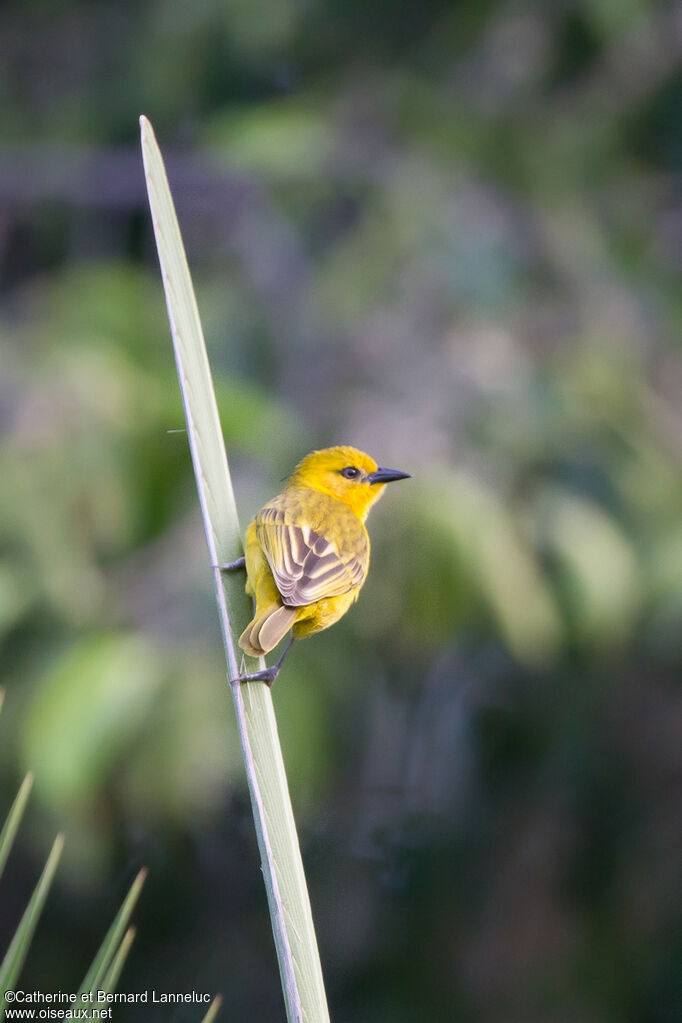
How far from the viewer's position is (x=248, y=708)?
118 cm

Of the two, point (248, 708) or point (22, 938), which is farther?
point (248, 708)

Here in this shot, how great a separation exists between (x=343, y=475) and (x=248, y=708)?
160 centimetres

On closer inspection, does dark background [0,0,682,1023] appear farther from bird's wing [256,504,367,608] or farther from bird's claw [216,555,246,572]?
bird's claw [216,555,246,572]

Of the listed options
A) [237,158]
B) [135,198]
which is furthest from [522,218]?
[135,198]

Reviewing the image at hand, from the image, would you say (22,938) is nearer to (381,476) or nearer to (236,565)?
(236,565)

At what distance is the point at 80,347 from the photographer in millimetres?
3477

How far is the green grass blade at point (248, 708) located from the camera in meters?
0.95

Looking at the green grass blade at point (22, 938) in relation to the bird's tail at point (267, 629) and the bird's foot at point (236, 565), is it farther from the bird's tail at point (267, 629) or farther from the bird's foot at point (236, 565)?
the bird's foot at point (236, 565)

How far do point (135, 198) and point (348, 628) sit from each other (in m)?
2.54

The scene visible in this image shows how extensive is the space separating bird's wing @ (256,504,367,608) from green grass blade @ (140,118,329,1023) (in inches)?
19.3

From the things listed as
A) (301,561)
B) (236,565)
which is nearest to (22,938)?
(236,565)

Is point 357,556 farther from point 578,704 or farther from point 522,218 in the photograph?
point 522,218

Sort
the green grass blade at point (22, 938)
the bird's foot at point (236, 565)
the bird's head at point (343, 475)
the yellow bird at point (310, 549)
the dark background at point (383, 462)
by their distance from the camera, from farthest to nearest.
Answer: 1. the dark background at point (383, 462)
2. the bird's head at point (343, 475)
3. the yellow bird at point (310, 549)
4. the bird's foot at point (236, 565)
5. the green grass blade at point (22, 938)

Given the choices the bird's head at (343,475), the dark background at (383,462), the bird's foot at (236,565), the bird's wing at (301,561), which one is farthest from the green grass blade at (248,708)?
the dark background at (383,462)
